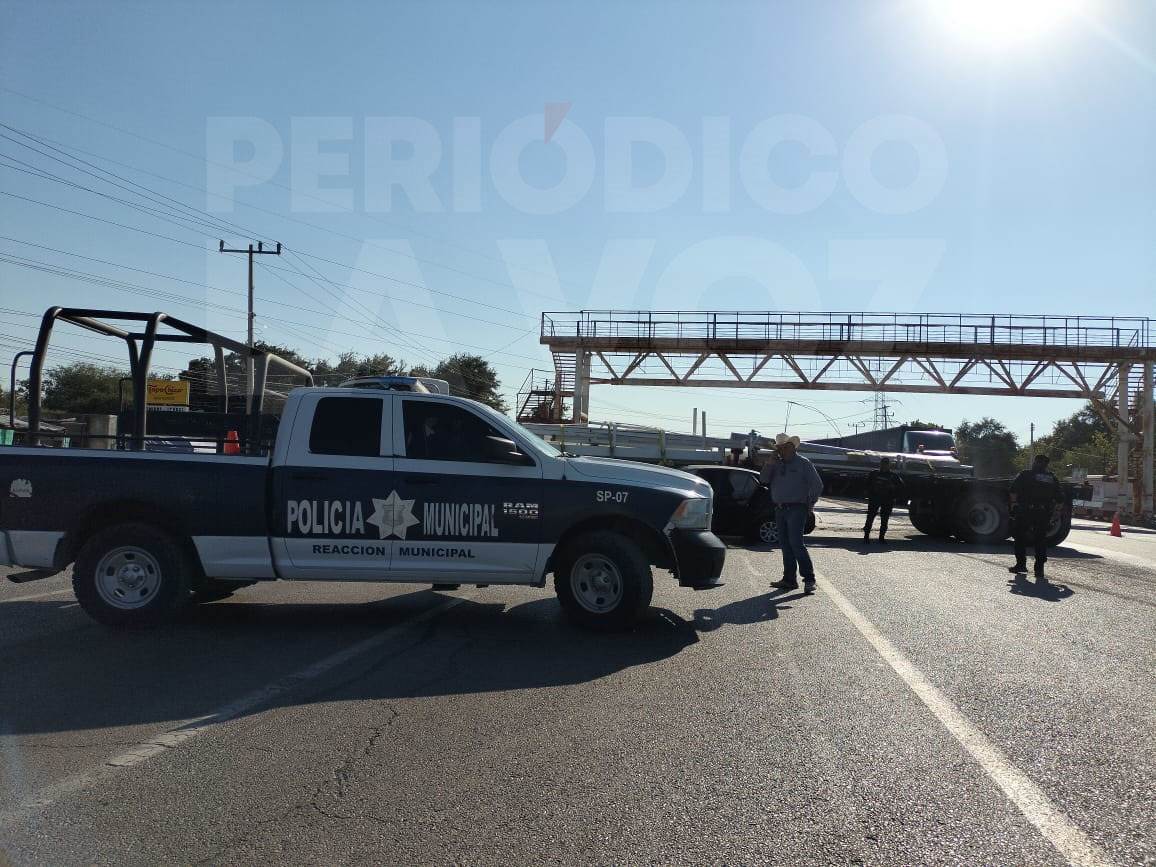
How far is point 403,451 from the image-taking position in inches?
308

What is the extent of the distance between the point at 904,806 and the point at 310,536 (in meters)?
5.19

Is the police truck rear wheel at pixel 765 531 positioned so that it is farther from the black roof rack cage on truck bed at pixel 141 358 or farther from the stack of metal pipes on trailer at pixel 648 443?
the black roof rack cage on truck bed at pixel 141 358

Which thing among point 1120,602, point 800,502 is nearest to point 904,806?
point 800,502

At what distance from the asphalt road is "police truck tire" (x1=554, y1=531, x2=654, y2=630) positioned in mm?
247

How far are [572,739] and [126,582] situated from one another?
15.3ft

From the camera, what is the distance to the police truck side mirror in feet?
25.1

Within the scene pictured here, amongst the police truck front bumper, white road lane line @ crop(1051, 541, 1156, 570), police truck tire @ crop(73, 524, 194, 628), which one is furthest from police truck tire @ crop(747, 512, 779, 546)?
police truck tire @ crop(73, 524, 194, 628)

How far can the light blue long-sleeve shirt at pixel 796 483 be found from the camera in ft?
35.0

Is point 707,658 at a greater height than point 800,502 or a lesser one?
lesser

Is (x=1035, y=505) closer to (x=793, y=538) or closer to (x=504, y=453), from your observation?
(x=793, y=538)

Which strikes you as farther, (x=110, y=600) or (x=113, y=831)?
(x=110, y=600)

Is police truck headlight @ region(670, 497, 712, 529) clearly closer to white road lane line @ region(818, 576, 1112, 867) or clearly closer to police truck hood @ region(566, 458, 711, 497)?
police truck hood @ region(566, 458, 711, 497)

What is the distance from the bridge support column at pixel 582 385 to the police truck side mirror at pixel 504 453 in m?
32.5

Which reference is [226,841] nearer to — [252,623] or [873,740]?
[873,740]
